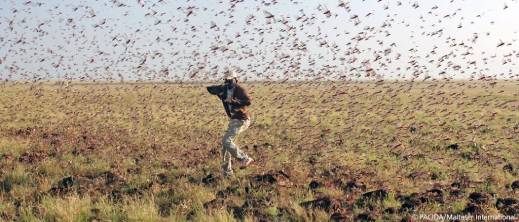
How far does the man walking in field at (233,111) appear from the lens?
439 inches

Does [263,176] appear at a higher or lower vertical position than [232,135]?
lower

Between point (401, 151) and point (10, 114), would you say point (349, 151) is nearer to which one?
point (401, 151)

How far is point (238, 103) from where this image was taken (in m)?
11.2

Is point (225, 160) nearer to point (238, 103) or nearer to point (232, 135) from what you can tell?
point (232, 135)

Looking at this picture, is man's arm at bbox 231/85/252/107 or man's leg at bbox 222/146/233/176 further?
man's leg at bbox 222/146/233/176

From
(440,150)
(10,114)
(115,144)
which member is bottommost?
(10,114)

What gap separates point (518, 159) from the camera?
1487 cm

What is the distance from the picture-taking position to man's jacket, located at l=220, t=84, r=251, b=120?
11.1 metres

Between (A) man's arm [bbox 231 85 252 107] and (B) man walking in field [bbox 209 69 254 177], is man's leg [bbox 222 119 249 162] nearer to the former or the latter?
(B) man walking in field [bbox 209 69 254 177]

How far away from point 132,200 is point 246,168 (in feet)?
13.1

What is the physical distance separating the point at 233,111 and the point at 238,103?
0.91 ft

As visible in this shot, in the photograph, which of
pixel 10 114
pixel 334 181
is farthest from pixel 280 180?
pixel 10 114

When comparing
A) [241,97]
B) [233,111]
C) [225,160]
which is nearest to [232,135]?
[233,111]

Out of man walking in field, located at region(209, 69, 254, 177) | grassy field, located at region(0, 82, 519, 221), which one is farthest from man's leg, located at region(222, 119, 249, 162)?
grassy field, located at region(0, 82, 519, 221)
